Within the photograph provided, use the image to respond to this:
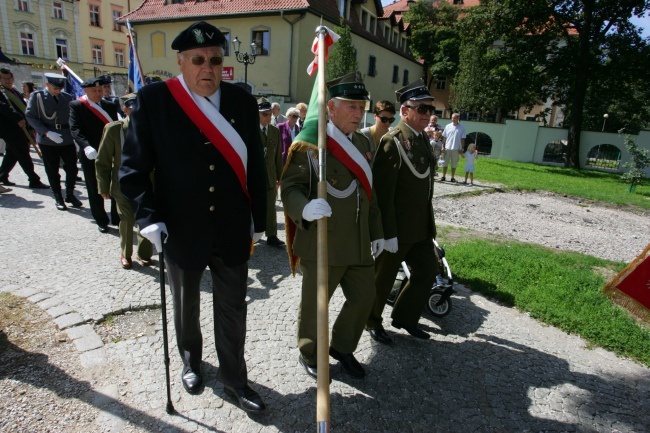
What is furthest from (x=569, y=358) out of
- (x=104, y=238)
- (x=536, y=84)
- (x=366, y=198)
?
(x=536, y=84)

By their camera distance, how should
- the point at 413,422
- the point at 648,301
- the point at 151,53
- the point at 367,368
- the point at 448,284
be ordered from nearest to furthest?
the point at 413,422
the point at 648,301
the point at 367,368
the point at 448,284
the point at 151,53

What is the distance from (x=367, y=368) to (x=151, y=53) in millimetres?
33860

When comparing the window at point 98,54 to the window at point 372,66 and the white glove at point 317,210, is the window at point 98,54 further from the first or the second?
the white glove at point 317,210

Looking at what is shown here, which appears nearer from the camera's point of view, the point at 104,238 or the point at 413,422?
the point at 413,422

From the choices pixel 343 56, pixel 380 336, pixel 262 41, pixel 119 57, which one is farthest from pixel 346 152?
pixel 119 57

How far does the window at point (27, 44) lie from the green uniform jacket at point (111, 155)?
1633 inches

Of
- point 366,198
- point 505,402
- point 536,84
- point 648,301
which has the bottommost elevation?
point 505,402

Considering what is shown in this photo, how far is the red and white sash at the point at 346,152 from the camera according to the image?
9.84 feet

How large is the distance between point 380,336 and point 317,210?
5.63ft

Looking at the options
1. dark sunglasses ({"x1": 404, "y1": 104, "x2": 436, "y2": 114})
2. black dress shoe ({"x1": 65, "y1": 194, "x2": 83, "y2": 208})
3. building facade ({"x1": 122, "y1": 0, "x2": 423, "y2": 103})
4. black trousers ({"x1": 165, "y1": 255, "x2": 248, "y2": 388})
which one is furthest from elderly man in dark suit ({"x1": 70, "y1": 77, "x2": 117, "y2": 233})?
building facade ({"x1": 122, "y1": 0, "x2": 423, "y2": 103})

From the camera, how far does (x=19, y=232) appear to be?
6.02 m

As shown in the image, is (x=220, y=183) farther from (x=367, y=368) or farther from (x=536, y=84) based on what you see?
(x=536, y=84)

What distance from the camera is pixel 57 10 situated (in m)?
38.4

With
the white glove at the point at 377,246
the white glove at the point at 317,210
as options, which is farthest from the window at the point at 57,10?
the white glove at the point at 317,210
